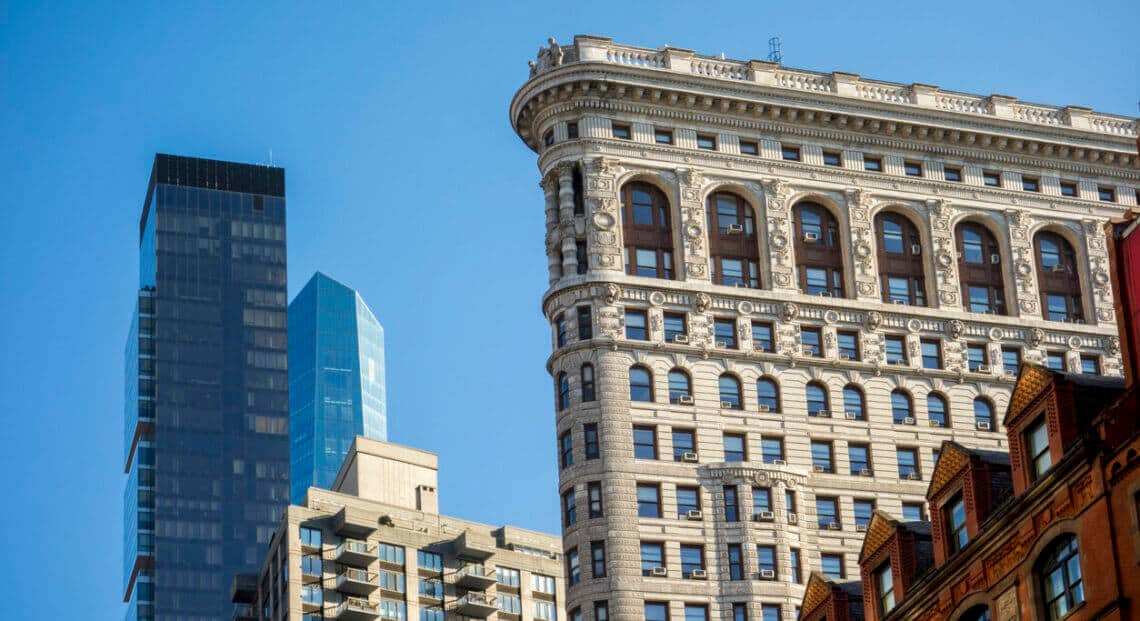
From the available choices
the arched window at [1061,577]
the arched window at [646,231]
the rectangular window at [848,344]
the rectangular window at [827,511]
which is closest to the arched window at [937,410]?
the rectangular window at [848,344]

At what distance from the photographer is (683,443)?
124 meters

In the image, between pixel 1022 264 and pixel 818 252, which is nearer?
pixel 818 252

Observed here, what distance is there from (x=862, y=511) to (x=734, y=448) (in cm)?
795

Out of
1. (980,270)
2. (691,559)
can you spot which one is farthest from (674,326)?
(980,270)

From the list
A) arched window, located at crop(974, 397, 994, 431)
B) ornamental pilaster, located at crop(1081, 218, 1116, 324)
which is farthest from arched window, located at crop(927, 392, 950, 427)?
ornamental pilaster, located at crop(1081, 218, 1116, 324)

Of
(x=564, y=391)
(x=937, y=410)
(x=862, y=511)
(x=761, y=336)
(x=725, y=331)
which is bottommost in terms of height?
(x=862, y=511)

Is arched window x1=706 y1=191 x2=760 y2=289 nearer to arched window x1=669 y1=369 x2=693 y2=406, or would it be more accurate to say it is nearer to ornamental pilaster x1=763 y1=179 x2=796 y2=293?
ornamental pilaster x1=763 y1=179 x2=796 y2=293

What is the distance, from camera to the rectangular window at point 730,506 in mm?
121750

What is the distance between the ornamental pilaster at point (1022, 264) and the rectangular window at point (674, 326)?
72.8 feet

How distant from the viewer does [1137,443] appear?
53.8m

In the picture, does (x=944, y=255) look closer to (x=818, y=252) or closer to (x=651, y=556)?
(x=818, y=252)

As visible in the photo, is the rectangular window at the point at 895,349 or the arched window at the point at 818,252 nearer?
the rectangular window at the point at 895,349

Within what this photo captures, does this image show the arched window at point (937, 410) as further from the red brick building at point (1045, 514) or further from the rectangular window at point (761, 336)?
the red brick building at point (1045, 514)

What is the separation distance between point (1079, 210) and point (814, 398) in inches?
963
